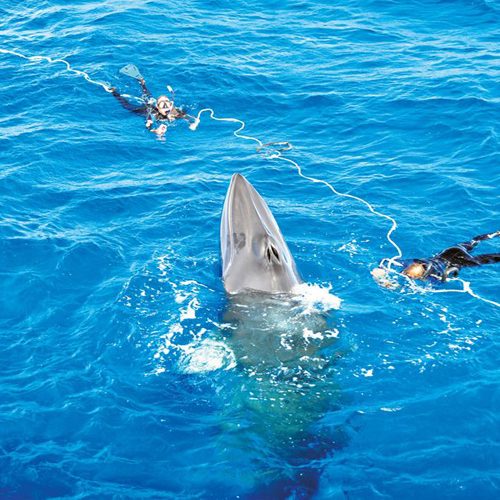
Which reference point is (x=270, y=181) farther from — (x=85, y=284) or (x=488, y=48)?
(x=488, y=48)

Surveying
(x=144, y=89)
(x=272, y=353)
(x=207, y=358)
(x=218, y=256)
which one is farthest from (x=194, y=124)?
(x=272, y=353)

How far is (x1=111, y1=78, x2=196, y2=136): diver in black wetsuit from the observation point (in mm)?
32438

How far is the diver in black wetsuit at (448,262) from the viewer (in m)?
22.6

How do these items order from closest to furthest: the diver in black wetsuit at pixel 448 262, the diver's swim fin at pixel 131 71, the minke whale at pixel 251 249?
the minke whale at pixel 251 249 < the diver in black wetsuit at pixel 448 262 < the diver's swim fin at pixel 131 71

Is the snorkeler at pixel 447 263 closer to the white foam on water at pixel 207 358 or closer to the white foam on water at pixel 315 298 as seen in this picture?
the white foam on water at pixel 315 298

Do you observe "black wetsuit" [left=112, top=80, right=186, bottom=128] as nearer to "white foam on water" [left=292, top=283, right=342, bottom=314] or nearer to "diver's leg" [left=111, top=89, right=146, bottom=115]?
"diver's leg" [left=111, top=89, right=146, bottom=115]

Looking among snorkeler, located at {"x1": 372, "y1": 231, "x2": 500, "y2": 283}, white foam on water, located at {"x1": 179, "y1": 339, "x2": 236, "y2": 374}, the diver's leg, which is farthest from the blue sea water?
snorkeler, located at {"x1": 372, "y1": 231, "x2": 500, "y2": 283}

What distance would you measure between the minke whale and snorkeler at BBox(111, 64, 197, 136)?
38.1 ft

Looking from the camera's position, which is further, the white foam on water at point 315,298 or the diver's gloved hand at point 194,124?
the diver's gloved hand at point 194,124

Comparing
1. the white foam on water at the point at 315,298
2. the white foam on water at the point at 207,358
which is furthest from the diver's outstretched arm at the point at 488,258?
the white foam on water at the point at 207,358

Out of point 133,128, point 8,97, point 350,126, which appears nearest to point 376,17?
point 350,126

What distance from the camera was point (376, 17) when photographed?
42.6 meters

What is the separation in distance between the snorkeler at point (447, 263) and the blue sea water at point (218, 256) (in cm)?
52

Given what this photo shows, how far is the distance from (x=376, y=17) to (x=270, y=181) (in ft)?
57.5
